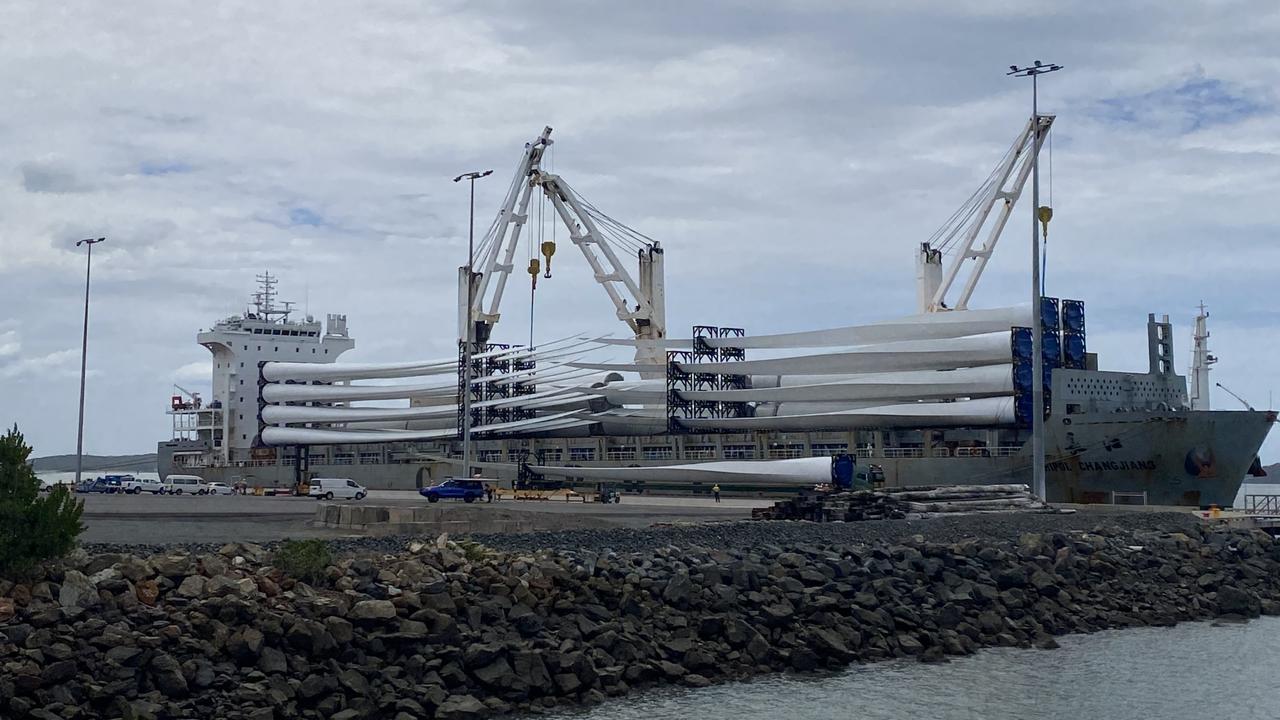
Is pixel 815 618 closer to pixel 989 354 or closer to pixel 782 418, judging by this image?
pixel 989 354

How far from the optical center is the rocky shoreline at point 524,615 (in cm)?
1659

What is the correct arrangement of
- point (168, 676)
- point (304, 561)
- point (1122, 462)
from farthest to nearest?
point (1122, 462) < point (304, 561) < point (168, 676)

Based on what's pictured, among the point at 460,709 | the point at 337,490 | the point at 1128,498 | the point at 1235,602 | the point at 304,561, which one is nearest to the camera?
the point at 460,709

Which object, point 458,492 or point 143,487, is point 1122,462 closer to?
point 458,492

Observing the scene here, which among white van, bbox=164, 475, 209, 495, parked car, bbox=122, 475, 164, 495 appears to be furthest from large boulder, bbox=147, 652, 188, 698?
parked car, bbox=122, 475, 164, 495

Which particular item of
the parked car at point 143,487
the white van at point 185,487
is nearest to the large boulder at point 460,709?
the white van at point 185,487

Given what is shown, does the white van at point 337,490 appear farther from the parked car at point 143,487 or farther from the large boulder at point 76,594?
the large boulder at point 76,594

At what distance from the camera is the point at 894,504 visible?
38.4m

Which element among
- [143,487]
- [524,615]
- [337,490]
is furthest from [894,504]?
[143,487]

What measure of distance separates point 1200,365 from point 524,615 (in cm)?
8015

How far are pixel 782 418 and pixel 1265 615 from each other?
43856mm

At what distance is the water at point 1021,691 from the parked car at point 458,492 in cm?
3313

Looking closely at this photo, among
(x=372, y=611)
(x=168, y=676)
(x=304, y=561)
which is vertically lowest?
(x=168, y=676)

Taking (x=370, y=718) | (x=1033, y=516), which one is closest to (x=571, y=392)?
(x=1033, y=516)
